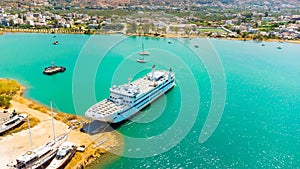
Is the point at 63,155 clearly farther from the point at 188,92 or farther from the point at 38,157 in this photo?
the point at 188,92

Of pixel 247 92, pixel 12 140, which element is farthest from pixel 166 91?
pixel 12 140

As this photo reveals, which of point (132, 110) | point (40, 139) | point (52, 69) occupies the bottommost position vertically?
point (40, 139)

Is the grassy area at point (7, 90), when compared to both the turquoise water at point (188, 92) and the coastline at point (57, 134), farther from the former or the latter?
the turquoise water at point (188, 92)

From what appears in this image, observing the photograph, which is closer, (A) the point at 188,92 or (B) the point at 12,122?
(B) the point at 12,122

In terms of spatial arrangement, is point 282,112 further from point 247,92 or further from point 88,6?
point 88,6

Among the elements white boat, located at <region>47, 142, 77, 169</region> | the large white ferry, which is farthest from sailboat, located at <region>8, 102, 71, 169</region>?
the large white ferry

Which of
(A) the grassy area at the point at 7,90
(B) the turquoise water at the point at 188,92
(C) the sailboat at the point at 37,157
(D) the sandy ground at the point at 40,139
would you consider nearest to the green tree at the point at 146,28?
(B) the turquoise water at the point at 188,92

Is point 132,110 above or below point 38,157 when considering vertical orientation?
above

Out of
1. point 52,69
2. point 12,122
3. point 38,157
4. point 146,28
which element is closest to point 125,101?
point 38,157

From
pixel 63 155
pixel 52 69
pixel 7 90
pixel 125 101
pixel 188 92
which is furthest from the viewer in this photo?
pixel 52 69
